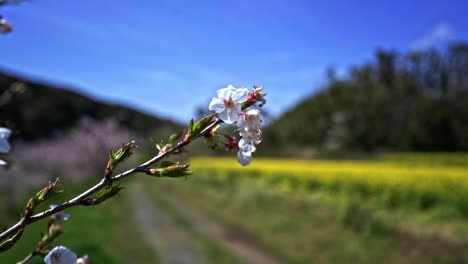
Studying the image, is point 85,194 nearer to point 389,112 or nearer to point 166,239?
point 166,239

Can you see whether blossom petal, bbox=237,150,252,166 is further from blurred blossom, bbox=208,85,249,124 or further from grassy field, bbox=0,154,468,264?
grassy field, bbox=0,154,468,264

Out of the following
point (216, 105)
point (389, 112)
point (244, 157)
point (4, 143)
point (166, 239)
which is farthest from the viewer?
point (389, 112)

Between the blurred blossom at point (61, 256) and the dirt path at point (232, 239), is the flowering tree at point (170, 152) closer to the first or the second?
the blurred blossom at point (61, 256)

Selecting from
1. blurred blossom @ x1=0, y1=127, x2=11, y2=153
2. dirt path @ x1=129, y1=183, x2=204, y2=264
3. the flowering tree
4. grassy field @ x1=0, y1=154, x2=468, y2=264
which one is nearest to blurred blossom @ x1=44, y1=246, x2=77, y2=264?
the flowering tree

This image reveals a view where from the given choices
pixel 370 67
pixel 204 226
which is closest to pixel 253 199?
pixel 204 226

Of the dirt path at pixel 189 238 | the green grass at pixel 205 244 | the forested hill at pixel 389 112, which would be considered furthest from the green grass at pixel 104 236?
the forested hill at pixel 389 112

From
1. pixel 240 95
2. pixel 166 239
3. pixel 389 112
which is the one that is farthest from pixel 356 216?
pixel 389 112
